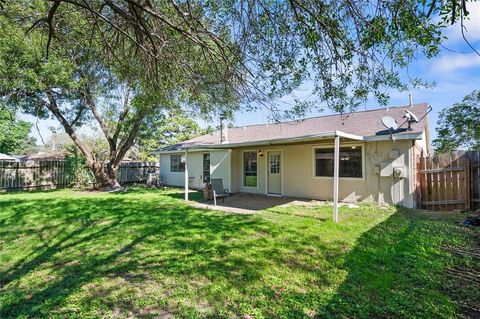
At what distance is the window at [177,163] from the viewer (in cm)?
1596

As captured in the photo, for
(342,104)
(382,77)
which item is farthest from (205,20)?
(382,77)

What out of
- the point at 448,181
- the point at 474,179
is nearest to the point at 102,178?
the point at 448,181

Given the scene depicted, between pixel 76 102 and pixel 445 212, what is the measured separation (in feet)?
53.5

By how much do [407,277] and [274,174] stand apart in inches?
328

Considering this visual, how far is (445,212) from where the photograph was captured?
26.5ft

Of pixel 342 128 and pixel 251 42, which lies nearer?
pixel 251 42

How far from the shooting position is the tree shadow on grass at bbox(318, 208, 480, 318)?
2.82 meters

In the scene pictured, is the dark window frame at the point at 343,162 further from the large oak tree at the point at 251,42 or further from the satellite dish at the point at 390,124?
the large oak tree at the point at 251,42

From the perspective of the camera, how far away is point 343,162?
988cm

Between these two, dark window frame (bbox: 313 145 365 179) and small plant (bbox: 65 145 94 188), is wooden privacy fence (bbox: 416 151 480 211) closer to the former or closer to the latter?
dark window frame (bbox: 313 145 365 179)

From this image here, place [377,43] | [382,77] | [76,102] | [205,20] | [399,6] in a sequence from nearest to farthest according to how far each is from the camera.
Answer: [399,6], [377,43], [382,77], [205,20], [76,102]

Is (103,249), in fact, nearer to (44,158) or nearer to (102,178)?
(102,178)

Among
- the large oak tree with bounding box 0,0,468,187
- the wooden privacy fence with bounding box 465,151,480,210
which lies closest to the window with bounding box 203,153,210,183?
the large oak tree with bounding box 0,0,468,187

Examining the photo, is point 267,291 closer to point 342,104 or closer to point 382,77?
point 342,104
